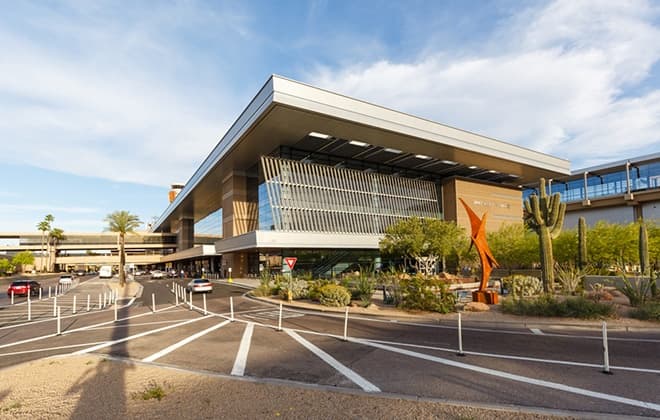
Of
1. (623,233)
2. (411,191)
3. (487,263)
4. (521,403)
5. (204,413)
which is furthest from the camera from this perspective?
(411,191)

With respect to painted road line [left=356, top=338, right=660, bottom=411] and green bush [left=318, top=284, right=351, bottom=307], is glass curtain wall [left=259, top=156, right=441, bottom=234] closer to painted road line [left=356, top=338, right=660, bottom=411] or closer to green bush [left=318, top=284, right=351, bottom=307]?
green bush [left=318, top=284, right=351, bottom=307]

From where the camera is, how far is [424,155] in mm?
48594

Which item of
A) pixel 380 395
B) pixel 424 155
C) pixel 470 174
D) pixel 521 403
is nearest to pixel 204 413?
pixel 380 395

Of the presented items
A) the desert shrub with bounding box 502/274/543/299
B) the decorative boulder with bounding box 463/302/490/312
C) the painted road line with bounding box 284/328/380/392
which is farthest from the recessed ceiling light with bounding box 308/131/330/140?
the painted road line with bounding box 284/328/380/392

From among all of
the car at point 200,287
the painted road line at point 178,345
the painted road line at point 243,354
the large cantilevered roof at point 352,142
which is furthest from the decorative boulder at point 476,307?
the large cantilevered roof at point 352,142

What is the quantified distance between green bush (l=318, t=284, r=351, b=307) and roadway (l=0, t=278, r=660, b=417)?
3.15m

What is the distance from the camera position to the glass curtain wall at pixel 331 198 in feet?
143

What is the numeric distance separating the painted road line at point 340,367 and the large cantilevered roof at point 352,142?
79.0 ft

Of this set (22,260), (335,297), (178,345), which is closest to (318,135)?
(335,297)

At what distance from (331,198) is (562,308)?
115 feet

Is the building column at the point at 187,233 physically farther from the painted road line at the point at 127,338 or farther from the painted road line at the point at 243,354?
the painted road line at the point at 243,354

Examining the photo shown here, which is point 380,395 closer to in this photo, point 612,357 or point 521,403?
point 521,403

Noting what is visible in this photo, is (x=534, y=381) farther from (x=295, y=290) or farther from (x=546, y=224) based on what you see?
(x=295, y=290)

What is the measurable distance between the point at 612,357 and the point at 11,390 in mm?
11618
